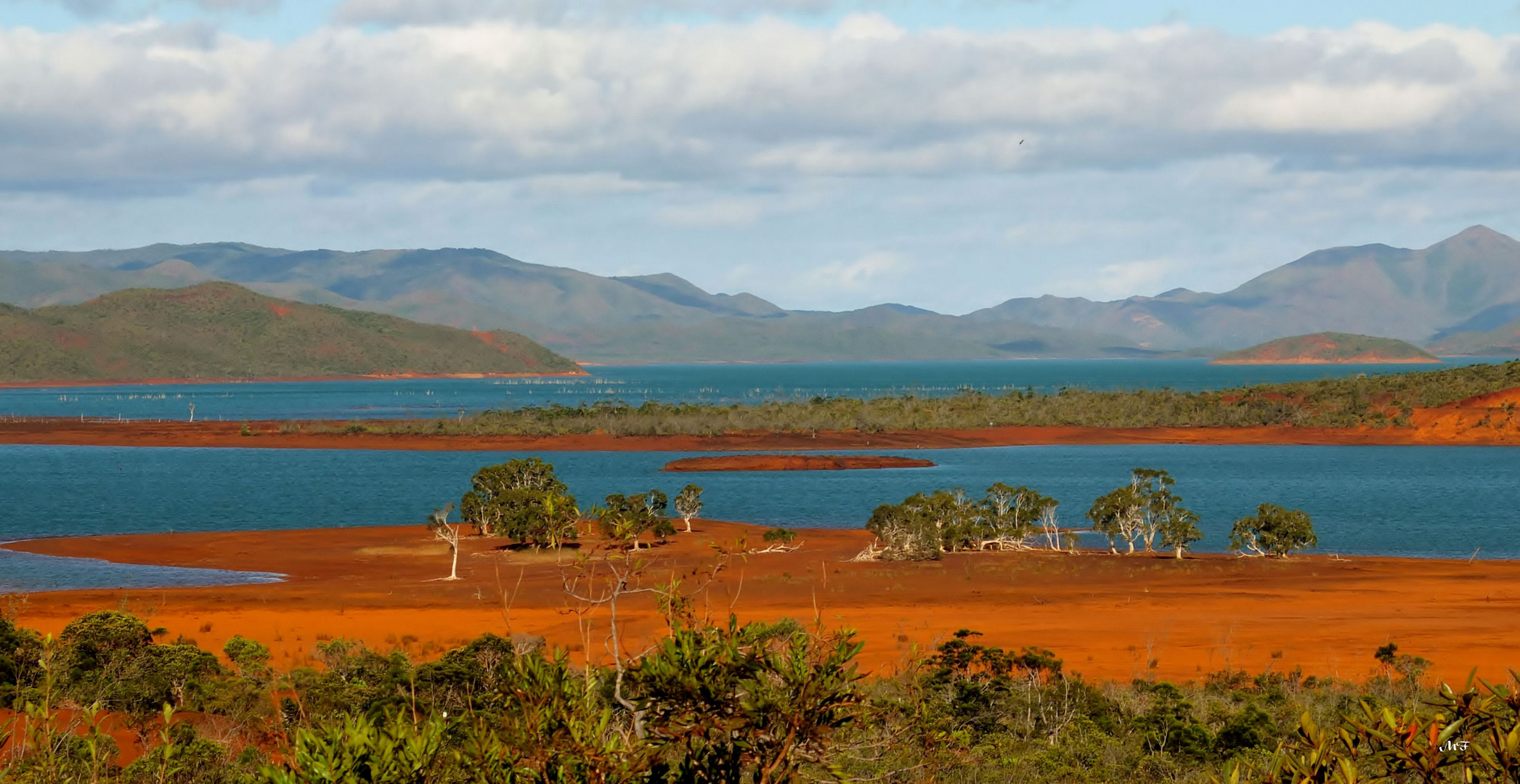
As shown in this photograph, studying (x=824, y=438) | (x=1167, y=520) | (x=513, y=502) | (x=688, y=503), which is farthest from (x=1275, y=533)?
(x=824, y=438)

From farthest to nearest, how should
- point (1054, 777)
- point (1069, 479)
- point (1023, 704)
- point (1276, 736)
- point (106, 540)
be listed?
point (1069, 479) < point (106, 540) < point (1023, 704) < point (1276, 736) < point (1054, 777)

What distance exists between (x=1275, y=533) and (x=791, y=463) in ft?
139

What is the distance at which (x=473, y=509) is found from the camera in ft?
153

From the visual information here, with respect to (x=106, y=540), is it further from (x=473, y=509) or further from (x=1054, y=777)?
(x=1054, y=777)

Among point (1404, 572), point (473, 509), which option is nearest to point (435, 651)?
point (473, 509)

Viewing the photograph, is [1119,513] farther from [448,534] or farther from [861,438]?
[861,438]

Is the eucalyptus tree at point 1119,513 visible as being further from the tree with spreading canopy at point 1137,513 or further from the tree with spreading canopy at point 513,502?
the tree with spreading canopy at point 513,502

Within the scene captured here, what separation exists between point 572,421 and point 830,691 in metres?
106

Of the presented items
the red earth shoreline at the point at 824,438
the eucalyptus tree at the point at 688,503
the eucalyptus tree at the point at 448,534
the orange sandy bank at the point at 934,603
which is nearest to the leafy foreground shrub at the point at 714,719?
the orange sandy bank at the point at 934,603

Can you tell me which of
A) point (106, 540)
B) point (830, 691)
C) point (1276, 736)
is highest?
point (830, 691)

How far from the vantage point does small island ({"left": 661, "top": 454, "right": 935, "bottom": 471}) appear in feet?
260

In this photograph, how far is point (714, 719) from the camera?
18.5 ft

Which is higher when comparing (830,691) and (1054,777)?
(830,691)

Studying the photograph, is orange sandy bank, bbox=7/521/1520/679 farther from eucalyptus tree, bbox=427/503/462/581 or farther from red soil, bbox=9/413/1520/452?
red soil, bbox=9/413/1520/452
